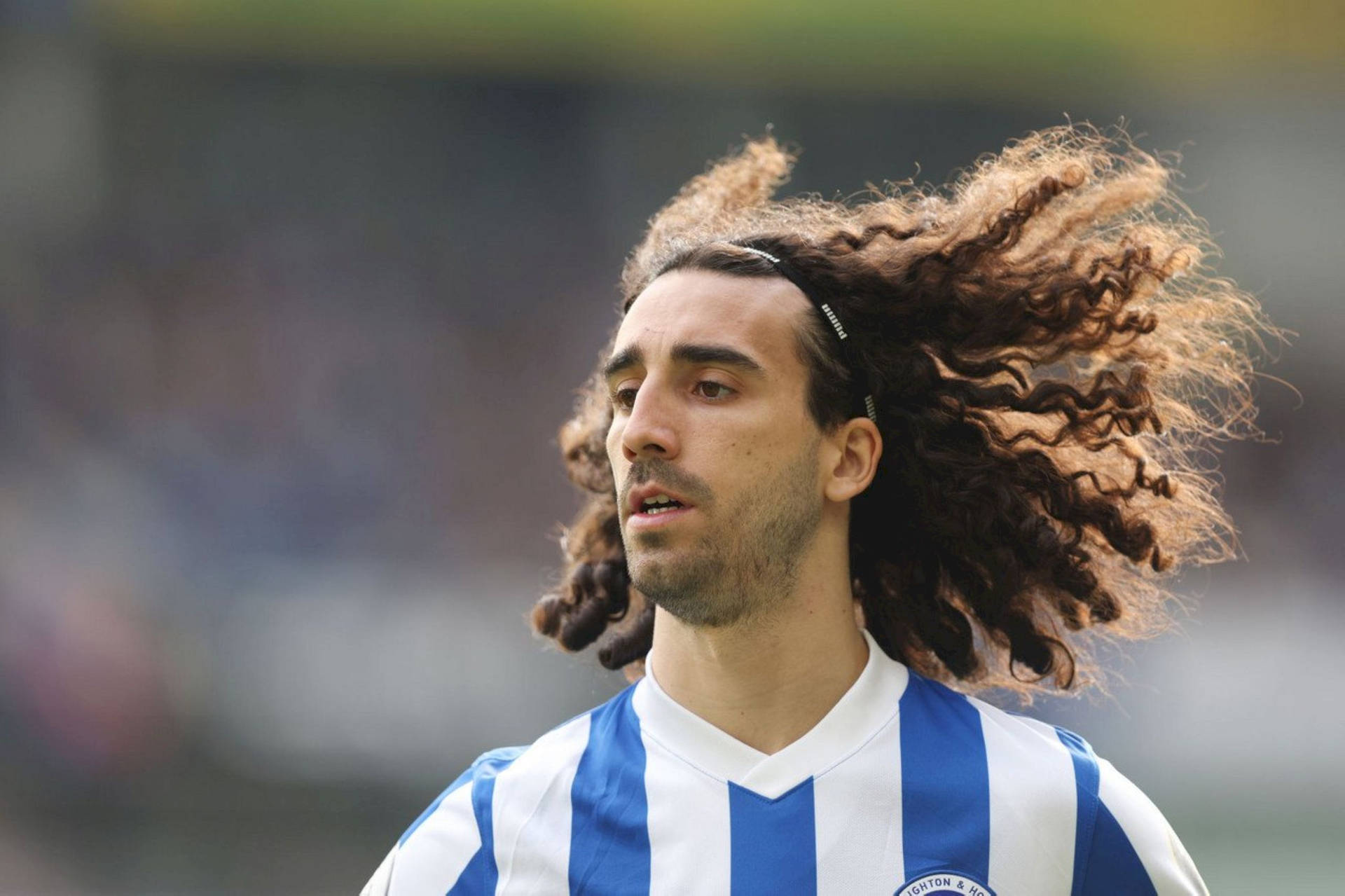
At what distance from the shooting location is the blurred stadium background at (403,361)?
7.36m

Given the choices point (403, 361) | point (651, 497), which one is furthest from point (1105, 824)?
point (403, 361)

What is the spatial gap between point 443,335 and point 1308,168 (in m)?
5.57

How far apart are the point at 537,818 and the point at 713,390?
74 cm

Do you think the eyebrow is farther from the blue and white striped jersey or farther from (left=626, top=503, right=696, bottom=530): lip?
the blue and white striped jersey

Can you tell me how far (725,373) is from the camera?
100 inches

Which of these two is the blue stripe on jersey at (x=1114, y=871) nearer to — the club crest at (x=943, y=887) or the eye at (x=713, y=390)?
the club crest at (x=943, y=887)

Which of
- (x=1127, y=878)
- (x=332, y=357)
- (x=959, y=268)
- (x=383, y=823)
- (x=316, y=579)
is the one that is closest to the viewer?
(x=1127, y=878)

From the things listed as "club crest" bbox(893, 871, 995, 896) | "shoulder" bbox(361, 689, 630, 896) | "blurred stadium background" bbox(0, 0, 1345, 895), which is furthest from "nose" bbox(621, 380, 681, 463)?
"blurred stadium background" bbox(0, 0, 1345, 895)

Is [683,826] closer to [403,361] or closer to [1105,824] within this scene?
[1105,824]

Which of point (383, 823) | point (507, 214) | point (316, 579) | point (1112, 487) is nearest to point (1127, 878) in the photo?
point (1112, 487)

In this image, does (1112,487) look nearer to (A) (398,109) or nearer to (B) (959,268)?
(B) (959,268)

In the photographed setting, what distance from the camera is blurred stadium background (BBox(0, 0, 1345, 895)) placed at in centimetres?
736

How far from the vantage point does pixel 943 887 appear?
2.37 m

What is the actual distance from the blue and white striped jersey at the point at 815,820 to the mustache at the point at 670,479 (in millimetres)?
360
